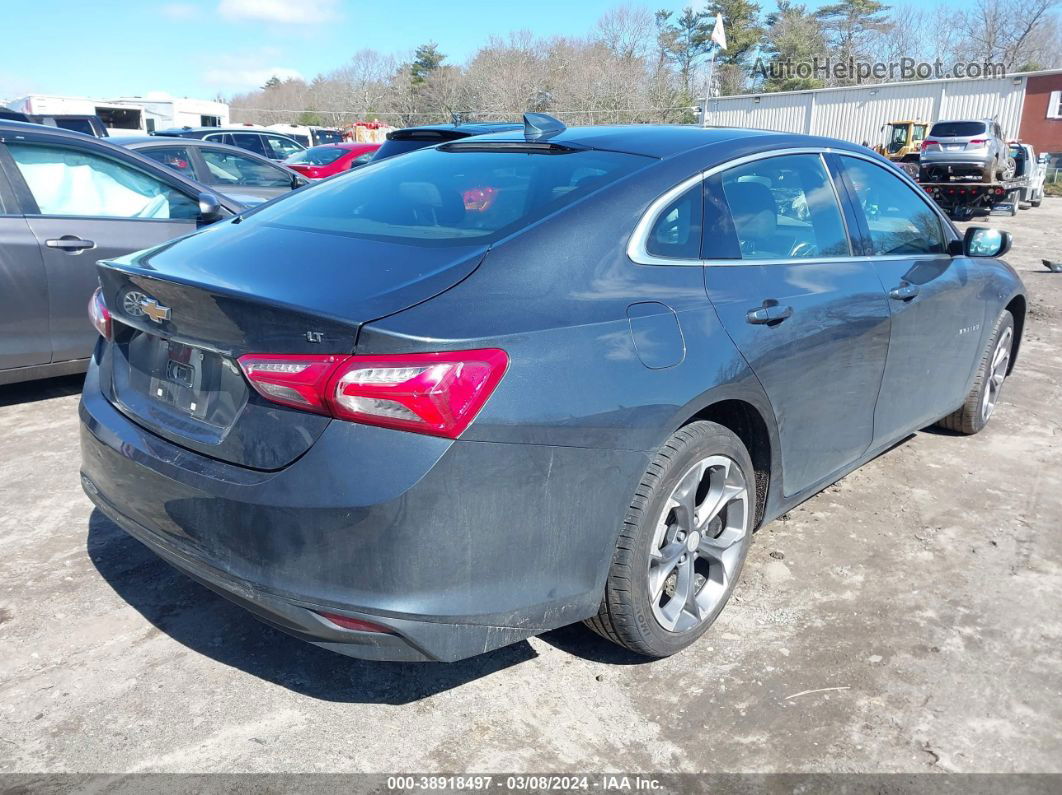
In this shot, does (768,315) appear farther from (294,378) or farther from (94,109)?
(94,109)

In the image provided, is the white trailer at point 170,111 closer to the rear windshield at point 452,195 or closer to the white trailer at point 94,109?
the white trailer at point 94,109

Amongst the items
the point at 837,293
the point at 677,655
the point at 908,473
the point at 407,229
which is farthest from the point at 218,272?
the point at 908,473

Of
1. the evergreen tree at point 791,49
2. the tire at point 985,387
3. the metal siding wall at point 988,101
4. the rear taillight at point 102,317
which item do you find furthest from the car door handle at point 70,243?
the evergreen tree at point 791,49

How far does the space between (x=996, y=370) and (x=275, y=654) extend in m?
4.36

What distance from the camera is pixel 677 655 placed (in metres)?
2.86

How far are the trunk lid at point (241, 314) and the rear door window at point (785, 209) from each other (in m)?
1.11

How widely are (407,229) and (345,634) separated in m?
1.21

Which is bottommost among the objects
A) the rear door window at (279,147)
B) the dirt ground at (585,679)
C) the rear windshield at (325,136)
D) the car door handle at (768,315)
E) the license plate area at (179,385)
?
the dirt ground at (585,679)

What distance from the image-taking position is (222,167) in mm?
9703

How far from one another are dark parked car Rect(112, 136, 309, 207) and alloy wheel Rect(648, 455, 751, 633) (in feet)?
22.7

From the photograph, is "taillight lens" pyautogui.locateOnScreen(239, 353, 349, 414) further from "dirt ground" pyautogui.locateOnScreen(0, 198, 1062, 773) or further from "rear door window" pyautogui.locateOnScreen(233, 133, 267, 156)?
"rear door window" pyautogui.locateOnScreen(233, 133, 267, 156)

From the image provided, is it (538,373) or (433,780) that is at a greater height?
(538,373)

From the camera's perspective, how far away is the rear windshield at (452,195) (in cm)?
257

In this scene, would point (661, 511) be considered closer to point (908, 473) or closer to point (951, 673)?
point (951, 673)
